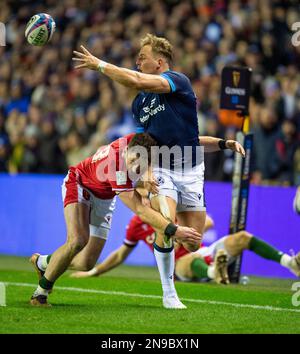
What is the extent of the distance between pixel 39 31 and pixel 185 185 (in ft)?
7.08

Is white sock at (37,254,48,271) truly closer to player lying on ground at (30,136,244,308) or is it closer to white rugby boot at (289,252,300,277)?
player lying on ground at (30,136,244,308)

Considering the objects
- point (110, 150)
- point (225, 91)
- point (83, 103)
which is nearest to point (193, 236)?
point (110, 150)

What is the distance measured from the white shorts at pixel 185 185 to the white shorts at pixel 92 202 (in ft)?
2.49

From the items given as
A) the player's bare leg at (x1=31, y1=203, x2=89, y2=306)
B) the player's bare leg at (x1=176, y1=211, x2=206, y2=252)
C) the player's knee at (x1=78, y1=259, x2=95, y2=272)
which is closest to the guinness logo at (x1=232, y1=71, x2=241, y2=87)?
the player's bare leg at (x1=176, y1=211, x2=206, y2=252)

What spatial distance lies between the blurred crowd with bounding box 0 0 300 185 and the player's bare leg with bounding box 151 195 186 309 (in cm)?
549

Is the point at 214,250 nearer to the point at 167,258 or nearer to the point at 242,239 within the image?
the point at 242,239

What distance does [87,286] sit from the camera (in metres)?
10.5

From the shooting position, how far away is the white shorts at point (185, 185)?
8.59m

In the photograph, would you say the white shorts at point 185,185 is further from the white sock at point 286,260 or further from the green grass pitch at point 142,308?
the white sock at point 286,260

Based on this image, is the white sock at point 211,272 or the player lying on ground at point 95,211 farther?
the white sock at point 211,272

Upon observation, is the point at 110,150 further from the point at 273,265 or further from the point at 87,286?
the point at 273,265

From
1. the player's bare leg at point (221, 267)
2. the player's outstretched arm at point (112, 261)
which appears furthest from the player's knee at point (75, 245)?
the player's outstretched arm at point (112, 261)

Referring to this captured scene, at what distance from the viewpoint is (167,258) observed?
836 cm

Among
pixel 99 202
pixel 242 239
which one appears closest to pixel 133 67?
pixel 242 239
